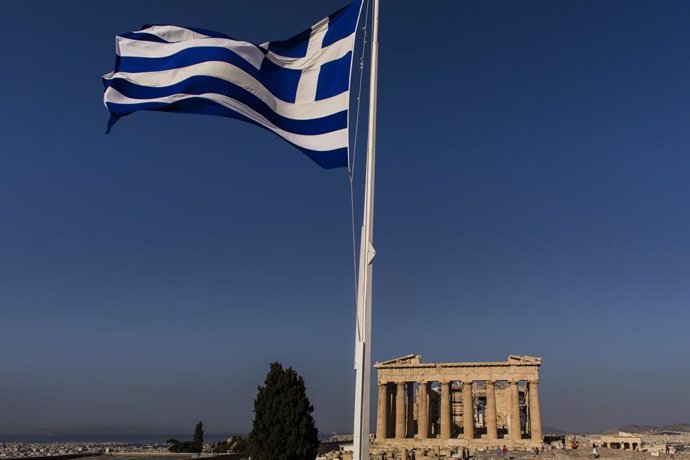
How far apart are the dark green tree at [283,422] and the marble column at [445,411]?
86.4 ft

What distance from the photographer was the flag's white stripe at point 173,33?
1194 cm

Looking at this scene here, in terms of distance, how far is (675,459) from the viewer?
39.2 meters

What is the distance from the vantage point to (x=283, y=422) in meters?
35.6

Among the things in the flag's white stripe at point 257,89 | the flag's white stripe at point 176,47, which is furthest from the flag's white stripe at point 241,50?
the flag's white stripe at point 257,89

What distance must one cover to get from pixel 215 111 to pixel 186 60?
118 cm

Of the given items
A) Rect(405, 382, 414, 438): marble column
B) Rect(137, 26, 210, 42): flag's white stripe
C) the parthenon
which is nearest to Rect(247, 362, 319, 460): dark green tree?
the parthenon

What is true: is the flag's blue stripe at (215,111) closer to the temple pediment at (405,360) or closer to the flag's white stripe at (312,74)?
the flag's white stripe at (312,74)

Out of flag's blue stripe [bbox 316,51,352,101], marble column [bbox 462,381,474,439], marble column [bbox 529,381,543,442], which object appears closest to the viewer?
flag's blue stripe [bbox 316,51,352,101]

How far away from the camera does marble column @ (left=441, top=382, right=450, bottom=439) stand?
5966cm

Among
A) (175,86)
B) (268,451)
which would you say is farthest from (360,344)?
(268,451)

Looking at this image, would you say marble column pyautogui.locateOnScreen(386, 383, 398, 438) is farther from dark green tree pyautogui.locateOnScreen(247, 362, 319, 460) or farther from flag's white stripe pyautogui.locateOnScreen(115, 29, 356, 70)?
flag's white stripe pyautogui.locateOnScreen(115, 29, 356, 70)

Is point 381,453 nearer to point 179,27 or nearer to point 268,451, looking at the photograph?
point 268,451

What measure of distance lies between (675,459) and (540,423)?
19024 millimetres

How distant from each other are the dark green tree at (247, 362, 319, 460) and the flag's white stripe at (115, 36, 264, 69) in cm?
2728
